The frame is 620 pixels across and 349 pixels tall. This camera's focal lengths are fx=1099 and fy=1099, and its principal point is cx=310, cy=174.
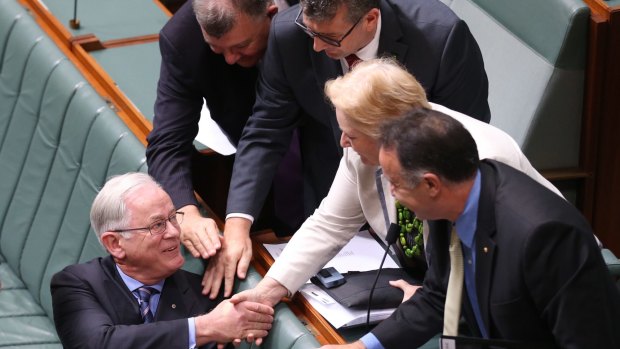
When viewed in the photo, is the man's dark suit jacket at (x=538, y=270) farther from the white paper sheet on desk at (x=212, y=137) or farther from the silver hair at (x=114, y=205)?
the white paper sheet on desk at (x=212, y=137)

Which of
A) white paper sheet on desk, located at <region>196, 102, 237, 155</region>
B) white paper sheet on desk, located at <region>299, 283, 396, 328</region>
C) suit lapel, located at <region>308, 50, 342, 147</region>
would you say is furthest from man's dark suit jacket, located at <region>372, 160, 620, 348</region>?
white paper sheet on desk, located at <region>196, 102, 237, 155</region>

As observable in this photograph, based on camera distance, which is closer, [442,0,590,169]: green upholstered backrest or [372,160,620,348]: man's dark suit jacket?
[372,160,620,348]: man's dark suit jacket

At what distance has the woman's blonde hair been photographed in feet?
5.86

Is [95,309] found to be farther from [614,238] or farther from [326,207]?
[614,238]

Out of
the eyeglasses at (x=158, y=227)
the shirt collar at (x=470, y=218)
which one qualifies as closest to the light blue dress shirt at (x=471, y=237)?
the shirt collar at (x=470, y=218)

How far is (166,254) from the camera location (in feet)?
7.29

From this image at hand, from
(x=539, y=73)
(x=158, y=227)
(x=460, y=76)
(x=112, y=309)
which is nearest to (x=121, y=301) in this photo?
(x=112, y=309)

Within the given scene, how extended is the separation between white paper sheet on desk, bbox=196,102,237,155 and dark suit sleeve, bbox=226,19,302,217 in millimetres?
244

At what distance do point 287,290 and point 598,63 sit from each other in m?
1.19

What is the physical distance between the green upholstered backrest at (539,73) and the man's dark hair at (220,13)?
3.00 ft

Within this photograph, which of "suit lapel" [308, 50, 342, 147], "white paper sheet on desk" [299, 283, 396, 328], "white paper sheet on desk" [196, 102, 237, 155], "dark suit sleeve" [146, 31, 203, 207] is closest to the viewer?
"white paper sheet on desk" [299, 283, 396, 328]

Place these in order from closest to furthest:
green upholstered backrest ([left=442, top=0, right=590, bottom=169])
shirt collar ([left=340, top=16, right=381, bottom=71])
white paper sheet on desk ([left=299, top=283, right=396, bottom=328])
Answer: white paper sheet on desk ([left=299, top=283, right=396, bottom=328]), shirt collar ([left=340, top=16, right=381, bottom=71]), green upholstered backrest ([left=442, top=0, right=590, bottom=169])

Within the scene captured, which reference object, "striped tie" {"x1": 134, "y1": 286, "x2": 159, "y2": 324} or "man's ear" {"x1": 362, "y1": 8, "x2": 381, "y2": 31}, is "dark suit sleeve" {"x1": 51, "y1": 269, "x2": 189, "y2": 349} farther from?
"man's ear" {"x1": 362, "y1": 8, "x2": 381, "y2": 31}

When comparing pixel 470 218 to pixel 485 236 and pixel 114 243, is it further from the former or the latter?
pixel 114 243
